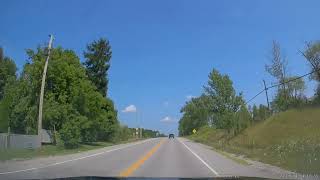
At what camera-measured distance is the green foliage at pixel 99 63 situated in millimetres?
83625

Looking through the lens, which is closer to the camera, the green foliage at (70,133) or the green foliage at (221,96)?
the green foliage at (70,133)

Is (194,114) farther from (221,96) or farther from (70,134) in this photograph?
(70,134)

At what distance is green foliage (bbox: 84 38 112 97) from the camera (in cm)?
8362

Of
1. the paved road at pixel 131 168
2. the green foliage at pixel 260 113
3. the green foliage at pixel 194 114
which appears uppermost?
the green foliage at pixel 194 114

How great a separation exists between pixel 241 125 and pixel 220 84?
9219mm

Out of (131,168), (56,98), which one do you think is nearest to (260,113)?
(56,98)

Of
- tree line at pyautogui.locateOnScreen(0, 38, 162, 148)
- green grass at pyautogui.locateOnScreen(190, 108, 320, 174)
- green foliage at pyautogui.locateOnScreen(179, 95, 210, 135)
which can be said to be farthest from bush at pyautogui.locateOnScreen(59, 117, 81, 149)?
green foliage at pyautogui.locateOnScreen(179, 95, 210, 135)

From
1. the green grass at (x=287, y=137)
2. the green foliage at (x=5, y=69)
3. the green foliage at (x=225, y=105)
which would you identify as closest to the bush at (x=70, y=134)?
the green grass at (x=287, y=137)

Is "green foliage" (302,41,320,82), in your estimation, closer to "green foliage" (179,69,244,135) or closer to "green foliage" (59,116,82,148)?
"green foliage" (179,69,244,135)

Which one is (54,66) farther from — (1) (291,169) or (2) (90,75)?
(1) (291,169)

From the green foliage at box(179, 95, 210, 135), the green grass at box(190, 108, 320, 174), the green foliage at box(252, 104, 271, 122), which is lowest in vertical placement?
the green grass at box(190, 108, 320, 174)

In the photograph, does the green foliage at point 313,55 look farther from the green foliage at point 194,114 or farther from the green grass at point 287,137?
the green foliage at point 194,114

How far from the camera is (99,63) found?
83.5m

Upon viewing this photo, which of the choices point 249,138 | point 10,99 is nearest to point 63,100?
point 10,99
